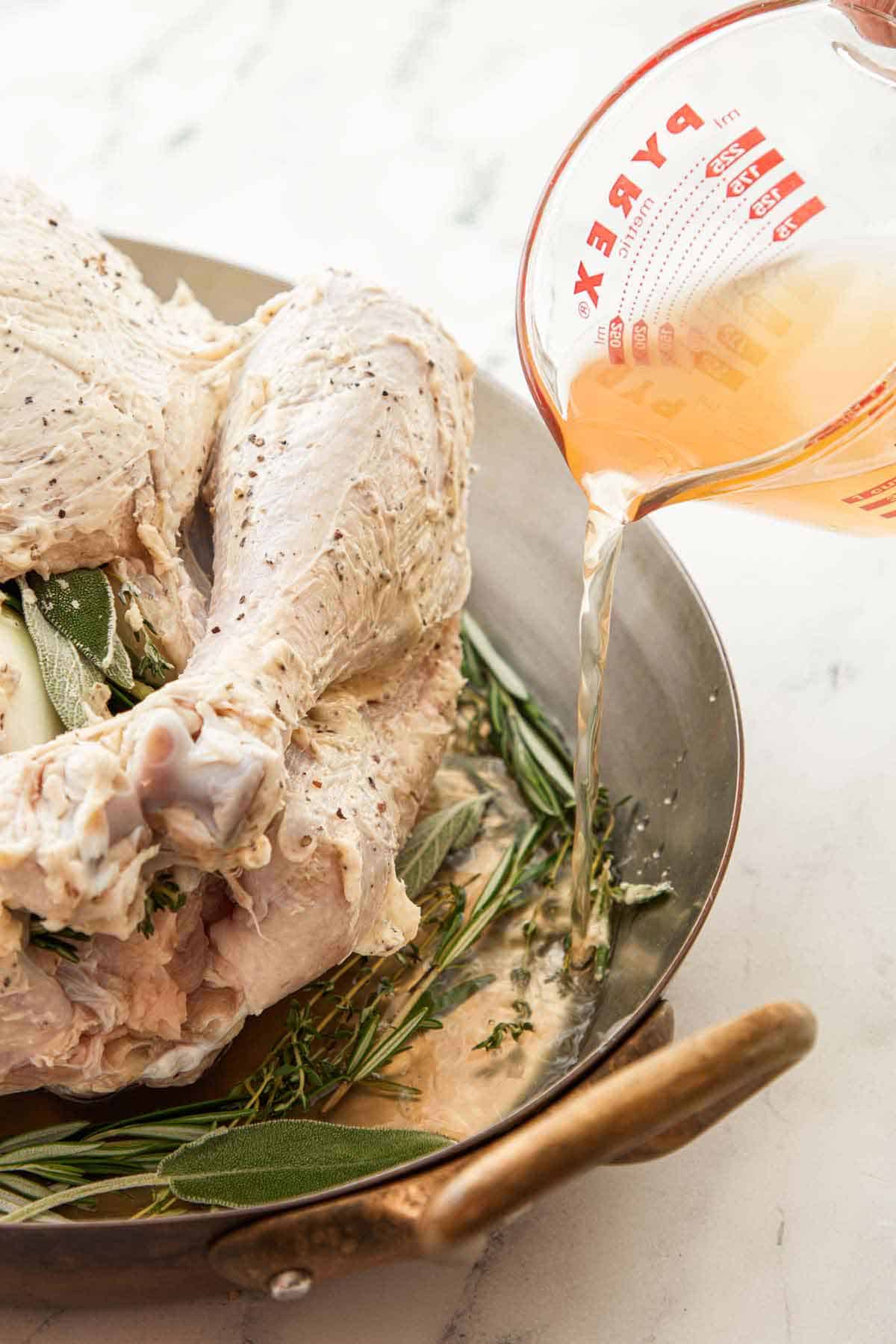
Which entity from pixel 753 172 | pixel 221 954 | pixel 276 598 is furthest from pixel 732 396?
pixel 221 954

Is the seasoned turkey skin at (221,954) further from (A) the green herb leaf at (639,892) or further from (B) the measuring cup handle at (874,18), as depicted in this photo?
(B) the measuring cup handle at (874,18)

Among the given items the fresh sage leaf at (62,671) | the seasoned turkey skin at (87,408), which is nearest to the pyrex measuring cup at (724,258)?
the seasoned turkey skin at (87,408)

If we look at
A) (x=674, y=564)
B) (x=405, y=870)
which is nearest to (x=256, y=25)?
(x=674, y=564)

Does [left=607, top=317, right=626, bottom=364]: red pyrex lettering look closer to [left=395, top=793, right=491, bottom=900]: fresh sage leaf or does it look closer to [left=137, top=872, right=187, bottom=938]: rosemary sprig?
[left=395, top=793, right=491, bottom=900]: fresh sage leaf

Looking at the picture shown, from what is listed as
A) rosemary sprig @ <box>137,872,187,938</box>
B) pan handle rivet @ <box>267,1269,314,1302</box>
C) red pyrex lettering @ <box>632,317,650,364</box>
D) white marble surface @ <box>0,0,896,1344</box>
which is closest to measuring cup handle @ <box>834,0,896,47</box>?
red pyrex lettering @ <box>632,317,650,364</box>

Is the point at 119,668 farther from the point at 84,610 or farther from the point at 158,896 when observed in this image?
the point at 158,896
